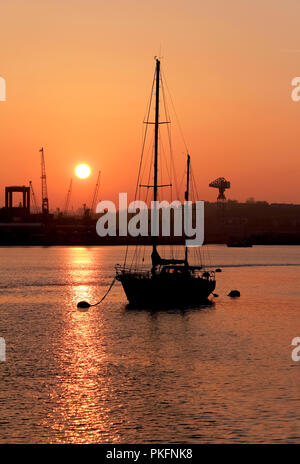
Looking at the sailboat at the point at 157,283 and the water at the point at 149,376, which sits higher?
the sailboat at the point at 157,283

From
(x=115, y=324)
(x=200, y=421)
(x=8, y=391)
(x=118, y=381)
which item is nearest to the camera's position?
(x=200, y=421)

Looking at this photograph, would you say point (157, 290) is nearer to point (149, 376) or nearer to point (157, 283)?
point (157, 283)

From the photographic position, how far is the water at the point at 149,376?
2812 cm

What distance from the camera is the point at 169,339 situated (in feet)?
176

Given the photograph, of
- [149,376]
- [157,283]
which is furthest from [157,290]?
[149,376]

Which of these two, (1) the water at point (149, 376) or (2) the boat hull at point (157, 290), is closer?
(1) the water at point (149, 376)

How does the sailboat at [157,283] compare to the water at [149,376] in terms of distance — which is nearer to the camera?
the water at [149,376]

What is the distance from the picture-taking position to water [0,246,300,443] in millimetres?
28125

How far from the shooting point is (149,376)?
126 feet

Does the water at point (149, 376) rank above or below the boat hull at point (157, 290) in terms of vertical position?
below
